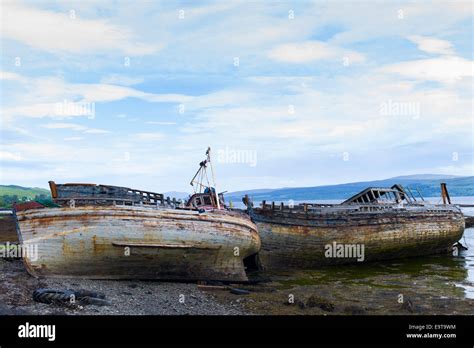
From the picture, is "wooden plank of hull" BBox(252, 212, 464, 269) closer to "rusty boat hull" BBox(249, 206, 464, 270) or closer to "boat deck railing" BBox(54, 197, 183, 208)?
"rusty boat hull" BBox(249, 206, 464, 270)

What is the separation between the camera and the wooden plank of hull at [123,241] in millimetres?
18172

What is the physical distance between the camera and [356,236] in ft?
97.9

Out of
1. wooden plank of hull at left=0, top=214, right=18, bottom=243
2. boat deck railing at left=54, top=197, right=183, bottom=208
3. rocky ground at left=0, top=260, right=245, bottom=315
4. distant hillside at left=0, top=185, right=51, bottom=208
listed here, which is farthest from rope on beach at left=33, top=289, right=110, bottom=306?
distant hillside at left=0, top=185, right=51, bottom=208

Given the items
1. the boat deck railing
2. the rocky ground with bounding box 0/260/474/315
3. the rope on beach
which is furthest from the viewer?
the boat deck railing

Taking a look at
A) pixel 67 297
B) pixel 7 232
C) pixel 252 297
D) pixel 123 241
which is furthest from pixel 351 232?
pixel 7 232

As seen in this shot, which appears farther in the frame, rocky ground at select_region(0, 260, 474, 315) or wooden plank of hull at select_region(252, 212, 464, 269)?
wooden plank of hull at select_region(252, 212, 464, 269)

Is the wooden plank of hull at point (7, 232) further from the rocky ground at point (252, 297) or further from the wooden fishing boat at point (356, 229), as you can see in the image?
the wooden fishing boat at point (356, 229)

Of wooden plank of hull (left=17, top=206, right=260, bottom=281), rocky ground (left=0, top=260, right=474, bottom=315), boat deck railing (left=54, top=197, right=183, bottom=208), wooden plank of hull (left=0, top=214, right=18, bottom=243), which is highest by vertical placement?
boat deck railing (left=54, top=197, right=183, bottom=208)

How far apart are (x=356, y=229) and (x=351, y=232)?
493mm

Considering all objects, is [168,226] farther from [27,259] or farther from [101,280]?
[27,259]

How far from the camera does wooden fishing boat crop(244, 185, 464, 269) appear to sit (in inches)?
1072

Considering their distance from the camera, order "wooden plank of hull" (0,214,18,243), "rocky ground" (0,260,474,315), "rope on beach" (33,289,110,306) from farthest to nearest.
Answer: "wooden plank of hull" (0,214,18,243), "rocky ground" (0,260,474,315), "rope on beach" (33,289,110,306)

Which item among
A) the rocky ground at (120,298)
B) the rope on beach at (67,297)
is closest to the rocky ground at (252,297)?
the rocky ground at (120,298)

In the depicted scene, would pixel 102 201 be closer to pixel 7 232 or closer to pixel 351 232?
pixel 351 232
